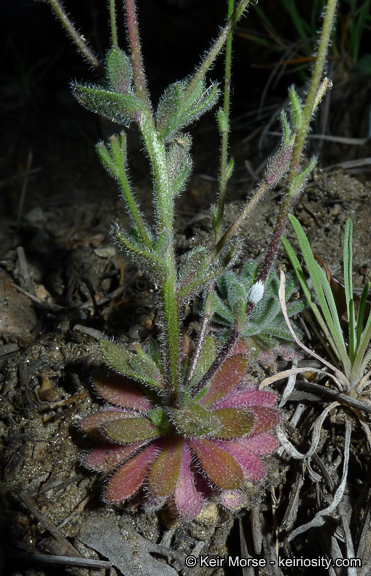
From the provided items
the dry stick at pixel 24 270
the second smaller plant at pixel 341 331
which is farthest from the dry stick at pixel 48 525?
the second smaller plant at pixel 341 331

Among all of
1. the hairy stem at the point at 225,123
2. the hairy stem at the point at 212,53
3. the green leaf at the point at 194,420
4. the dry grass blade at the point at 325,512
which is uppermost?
the hairy stem at the point at 212,53

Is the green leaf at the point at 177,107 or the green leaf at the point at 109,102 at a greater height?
the green leaf at the point at 109,102

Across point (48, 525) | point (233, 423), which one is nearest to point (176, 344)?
point (233, 423)

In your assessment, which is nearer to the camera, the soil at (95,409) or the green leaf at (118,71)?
the green leaf at (118,71)

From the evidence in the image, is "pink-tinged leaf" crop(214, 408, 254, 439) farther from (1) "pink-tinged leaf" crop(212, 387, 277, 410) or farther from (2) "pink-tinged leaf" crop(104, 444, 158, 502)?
(2) "pink-tinged leaf" crop(104, 444, 158, 502)

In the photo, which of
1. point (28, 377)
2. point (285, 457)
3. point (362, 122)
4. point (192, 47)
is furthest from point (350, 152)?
point (28, 377)

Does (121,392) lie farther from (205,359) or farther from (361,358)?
(361,358)

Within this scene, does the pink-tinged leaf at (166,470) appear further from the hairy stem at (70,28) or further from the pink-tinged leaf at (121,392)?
the hairy stem at (70,28)
